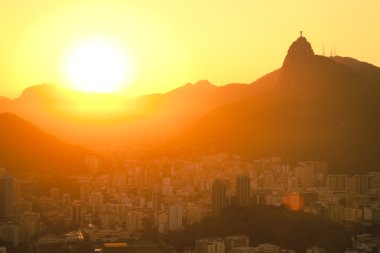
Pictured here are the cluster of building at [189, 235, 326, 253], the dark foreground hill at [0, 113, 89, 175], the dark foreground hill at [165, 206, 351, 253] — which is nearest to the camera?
the cluster of building at [189, 235, 326, 253]

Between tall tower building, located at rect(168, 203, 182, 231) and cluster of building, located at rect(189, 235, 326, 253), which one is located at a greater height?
tall tower building, located at rect(168, 203, 182, 231)

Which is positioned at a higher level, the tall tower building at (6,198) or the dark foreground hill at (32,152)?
the dark foreground hill at (32,152)

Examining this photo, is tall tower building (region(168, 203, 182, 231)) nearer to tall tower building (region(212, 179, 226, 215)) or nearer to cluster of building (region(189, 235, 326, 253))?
tall tower building (region(212, 179, 226, 215))

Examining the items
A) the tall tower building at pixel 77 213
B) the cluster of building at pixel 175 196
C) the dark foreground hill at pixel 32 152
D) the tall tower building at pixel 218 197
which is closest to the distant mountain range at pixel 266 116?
the cluster of building at pixel 175 196

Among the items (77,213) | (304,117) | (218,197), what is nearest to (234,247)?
(218,197)

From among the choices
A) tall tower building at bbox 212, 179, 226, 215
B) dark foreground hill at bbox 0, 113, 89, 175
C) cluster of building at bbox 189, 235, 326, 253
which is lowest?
cluster of building at bbox 189, 235, 326, 253

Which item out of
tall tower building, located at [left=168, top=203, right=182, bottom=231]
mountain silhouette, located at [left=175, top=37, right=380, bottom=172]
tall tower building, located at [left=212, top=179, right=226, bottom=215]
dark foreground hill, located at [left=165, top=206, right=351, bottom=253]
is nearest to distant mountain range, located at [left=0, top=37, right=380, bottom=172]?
mountain silhouette, located at [left=175, top=37, right=380, bottom=172]

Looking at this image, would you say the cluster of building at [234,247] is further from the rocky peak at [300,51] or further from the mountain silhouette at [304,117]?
the rocky peak at [300,51]
